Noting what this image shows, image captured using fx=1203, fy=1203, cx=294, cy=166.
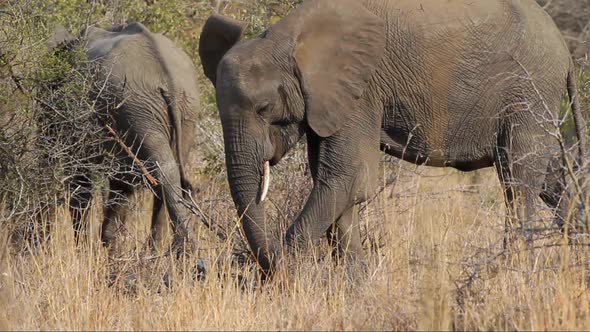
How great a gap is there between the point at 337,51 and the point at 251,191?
101 cm

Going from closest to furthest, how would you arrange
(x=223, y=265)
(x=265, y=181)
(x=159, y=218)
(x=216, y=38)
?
(x=223, y=265) < (x=265, y=181) < (x=216, y=38) < (x=159, y=218)

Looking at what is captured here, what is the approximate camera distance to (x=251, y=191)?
7250 mm

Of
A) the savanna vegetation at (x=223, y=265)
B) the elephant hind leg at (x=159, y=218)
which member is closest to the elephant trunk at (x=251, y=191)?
the savanna vegetation at (x=223, y=265)

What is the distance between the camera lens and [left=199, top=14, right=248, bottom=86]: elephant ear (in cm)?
772

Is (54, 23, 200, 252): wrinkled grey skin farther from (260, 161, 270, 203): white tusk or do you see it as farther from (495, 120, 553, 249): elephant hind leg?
(495, 120, 553, 249): elephant hind leg

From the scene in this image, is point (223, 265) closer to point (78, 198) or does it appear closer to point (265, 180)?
point (265, 180)

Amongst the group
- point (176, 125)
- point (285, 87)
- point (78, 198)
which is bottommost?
point (78, 198)

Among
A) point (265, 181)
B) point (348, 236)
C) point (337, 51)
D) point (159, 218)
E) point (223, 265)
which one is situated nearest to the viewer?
point (223, 265)

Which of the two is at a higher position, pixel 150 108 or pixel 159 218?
pixel 150 108

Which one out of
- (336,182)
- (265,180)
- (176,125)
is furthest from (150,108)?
(336,182)

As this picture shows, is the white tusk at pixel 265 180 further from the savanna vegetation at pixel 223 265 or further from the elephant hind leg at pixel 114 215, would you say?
the elephant hind leg at pixel 114 215

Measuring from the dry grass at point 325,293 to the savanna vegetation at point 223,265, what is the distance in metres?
0.01

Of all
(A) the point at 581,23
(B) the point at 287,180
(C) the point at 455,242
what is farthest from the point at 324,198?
(A) the point at 581,23

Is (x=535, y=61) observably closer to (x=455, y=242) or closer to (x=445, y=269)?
(x=455, y=242)
